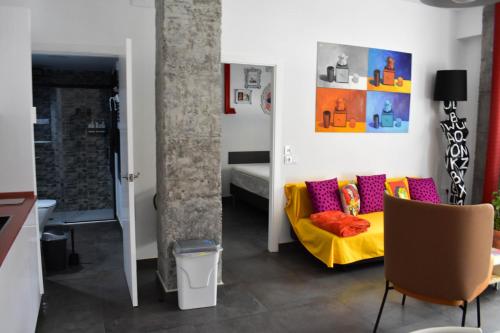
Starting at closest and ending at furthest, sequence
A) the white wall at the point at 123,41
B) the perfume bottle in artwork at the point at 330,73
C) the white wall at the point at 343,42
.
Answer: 1. the white wall at the point at 123,41
2. the white wall at the point at 343,42
3. the perfume bottle in artwork at the point at 330,73

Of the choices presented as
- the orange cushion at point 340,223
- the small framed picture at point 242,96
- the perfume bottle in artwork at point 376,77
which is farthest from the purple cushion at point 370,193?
the small framed picture at point 242,96

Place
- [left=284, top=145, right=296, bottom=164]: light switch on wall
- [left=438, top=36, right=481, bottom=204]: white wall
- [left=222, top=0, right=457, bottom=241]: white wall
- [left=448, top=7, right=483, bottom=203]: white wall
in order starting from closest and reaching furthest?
1. [left=222, top=0, right=457, bottom=241]: white wall
2. [left=284, top=145, right=296, bottom=164]: light switch on wall
3. [left=448, top=7, right=483, bottom=203]: white wall
4. [left=438, top=36, right=481, bottom=204]: white wall

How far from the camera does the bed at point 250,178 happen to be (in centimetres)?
575

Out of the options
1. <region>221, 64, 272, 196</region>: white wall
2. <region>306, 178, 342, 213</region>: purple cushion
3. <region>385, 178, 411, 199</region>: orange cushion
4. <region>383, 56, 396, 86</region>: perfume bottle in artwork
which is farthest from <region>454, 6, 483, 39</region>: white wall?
<region>221, 64, 272, 196</region>: white wall

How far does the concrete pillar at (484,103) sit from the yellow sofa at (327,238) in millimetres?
1737

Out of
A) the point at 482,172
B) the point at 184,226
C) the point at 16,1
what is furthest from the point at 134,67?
the point at 482,172

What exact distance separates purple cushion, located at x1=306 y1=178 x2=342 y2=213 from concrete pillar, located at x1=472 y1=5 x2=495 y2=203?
2176 millimetres

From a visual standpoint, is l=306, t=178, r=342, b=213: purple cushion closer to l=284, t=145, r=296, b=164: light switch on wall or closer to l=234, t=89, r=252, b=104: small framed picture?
l=284, t=145, r=296, b=164: light switch on wall

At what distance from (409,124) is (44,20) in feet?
13.6

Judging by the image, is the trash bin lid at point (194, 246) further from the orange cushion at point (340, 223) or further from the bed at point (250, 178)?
the bed at point (250, 178)

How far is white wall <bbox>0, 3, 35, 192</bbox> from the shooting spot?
2.97 meters

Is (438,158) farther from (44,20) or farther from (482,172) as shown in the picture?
(44,20)

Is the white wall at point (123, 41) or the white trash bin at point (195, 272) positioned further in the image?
the white wall at point (123, 41)

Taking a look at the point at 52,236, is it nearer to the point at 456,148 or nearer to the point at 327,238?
the point at 327,238
